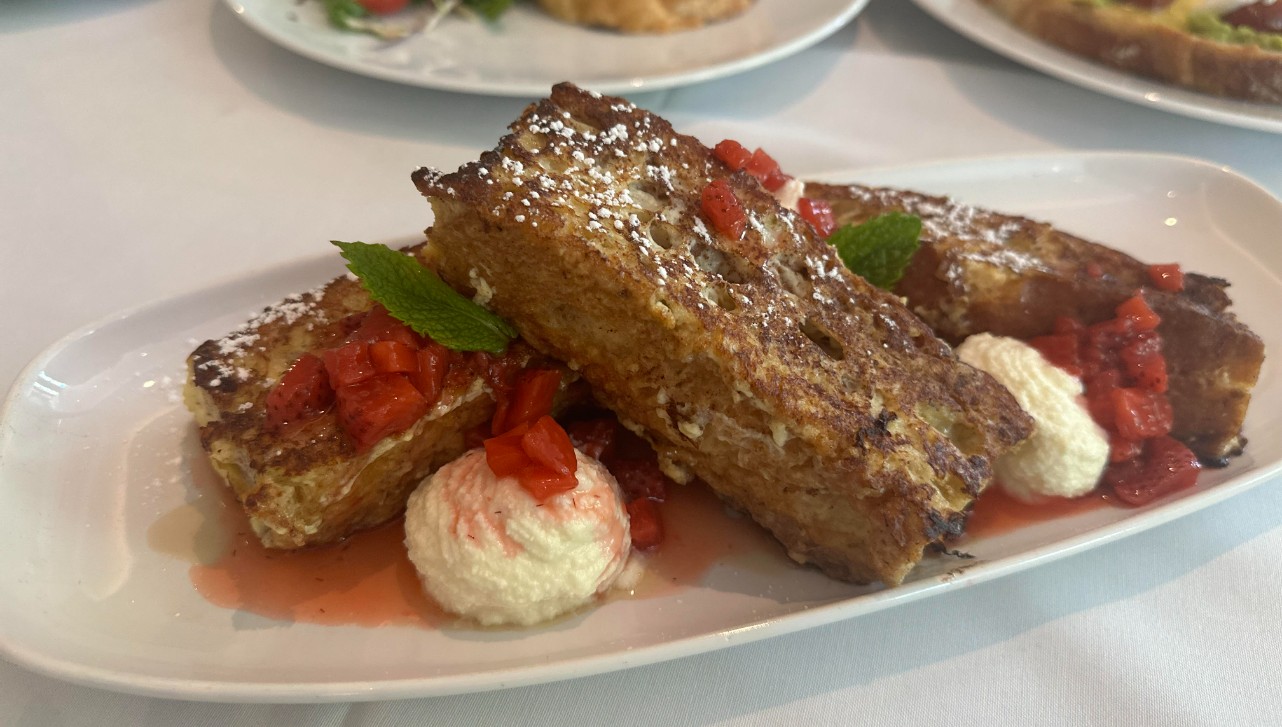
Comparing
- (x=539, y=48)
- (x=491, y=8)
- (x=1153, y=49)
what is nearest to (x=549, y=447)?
(x=539, y=48)

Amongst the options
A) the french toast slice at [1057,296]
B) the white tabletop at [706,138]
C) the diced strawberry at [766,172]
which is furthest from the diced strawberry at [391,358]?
the french toast slice at [1057,296]

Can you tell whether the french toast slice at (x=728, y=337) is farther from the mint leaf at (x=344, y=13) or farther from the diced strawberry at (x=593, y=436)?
the mint leaf at (x=344, y=13)

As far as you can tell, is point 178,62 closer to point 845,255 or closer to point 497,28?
point 497,28

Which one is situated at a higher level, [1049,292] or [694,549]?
[1049,292]

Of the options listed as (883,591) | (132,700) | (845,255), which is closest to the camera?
(132,700)

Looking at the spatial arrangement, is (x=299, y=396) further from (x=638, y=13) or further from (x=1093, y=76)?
(x=1093, y=76)

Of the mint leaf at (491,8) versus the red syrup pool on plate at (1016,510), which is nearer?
the red syrup pool on plate at (1016,510)

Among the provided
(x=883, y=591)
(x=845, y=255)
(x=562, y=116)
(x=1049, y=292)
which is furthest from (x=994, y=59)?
(x=883, y=591)

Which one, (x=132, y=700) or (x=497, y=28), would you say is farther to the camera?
(x=497, y=28)
